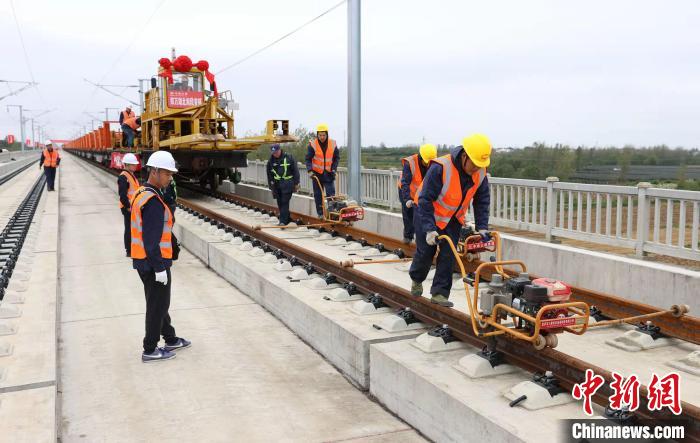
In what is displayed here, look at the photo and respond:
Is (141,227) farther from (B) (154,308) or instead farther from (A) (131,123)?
(A) (131,123)

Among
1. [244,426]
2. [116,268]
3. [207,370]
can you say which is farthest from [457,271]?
[116,268]

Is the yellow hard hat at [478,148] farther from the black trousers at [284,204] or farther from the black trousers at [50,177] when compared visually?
the black trousers at [50,177]

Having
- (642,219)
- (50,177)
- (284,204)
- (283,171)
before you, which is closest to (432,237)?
(642,219)

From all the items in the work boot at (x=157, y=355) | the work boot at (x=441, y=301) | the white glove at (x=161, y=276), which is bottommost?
the work boot at (x=157, y=355)

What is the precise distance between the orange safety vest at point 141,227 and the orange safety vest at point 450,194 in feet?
7.76

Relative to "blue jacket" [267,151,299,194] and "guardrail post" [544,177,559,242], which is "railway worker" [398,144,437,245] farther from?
"blue jacket" [267,151,299,194]

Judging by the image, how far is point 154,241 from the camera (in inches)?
218

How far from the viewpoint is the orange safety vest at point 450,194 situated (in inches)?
210

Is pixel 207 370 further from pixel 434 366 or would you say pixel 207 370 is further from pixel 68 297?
pixel 68 297

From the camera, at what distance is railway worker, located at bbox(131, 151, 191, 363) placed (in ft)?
18.1

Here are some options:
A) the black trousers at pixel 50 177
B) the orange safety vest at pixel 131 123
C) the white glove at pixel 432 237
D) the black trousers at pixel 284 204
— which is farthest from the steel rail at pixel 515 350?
the black trousers at pixel 50 177

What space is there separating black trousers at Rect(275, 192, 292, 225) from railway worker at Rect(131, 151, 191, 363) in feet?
23.7

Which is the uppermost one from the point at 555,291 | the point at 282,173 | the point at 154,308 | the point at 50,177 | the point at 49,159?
the point at 49,159

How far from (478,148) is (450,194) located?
0.50 m
